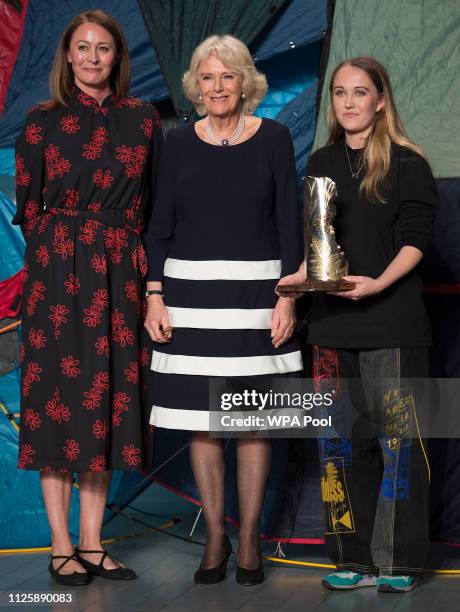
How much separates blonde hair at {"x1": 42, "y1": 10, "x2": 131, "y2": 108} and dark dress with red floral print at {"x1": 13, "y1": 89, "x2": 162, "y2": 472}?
35 mm

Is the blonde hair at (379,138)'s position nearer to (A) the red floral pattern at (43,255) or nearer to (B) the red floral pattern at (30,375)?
(A) the red floral pattern at (43,255)

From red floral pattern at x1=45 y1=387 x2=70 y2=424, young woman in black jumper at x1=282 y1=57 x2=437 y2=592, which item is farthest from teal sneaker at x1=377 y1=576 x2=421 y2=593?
red floral pattern at x1=45 y1=387 x2=70 y2=424

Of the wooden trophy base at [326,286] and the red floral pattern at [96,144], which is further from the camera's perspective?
the red floral pattern at [96,144]

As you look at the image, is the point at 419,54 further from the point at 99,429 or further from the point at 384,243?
the point at 99,429

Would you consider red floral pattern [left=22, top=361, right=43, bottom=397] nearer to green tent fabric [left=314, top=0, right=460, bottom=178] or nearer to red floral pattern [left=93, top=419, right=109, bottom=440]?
red floral pattern [left=93, top=419, right=109, bottom=440]

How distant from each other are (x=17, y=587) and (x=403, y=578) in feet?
3.39

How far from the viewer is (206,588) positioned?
300cm

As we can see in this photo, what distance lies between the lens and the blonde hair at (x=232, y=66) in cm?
289

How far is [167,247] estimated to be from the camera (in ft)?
9.94

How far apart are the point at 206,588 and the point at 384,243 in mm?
1021

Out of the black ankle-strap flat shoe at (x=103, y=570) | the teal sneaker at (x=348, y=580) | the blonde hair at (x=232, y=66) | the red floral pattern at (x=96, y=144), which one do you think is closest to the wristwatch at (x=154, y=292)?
the red floral pattern at (x=96, y=144)

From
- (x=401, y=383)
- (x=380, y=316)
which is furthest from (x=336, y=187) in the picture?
(x=401, y=383)

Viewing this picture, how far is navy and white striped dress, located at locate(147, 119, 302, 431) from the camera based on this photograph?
2.92m

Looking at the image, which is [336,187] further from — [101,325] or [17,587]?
[17,587]
